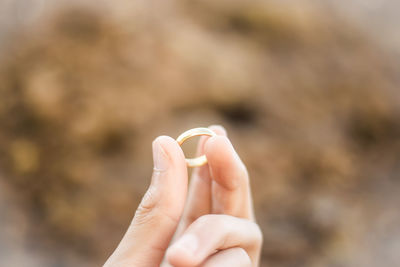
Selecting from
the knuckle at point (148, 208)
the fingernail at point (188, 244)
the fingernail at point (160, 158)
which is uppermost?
the fingernail at point (160, 158)

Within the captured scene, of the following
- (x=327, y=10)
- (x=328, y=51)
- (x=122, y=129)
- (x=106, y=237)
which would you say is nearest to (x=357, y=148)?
(x=328, y=51)

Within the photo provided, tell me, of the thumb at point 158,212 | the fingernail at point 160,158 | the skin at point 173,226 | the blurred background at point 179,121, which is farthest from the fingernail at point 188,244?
the blurred background at point 179,121

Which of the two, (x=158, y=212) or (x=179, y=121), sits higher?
(x=179, y=121)

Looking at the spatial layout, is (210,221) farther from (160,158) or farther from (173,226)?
(160,158)

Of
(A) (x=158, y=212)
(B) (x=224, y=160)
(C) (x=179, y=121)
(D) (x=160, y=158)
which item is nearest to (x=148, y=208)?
(A) (x=158, y=212)

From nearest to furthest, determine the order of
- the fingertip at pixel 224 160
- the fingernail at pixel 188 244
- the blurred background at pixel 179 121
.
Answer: the fingernail at pixel 188 244 → the fingertip at pixel 224 160 → the blurred background at pixel 179 121

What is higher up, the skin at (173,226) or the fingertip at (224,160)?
the fingertip at (224,160)

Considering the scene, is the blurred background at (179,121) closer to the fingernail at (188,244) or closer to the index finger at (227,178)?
the index finger at (227,178)
